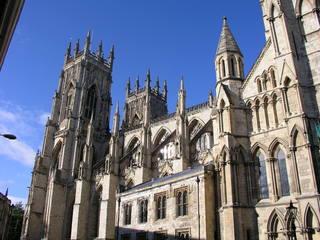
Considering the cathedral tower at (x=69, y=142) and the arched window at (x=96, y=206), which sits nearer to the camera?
the arched window at (x=96, y=206)

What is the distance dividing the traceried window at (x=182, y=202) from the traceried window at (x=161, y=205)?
1.32m

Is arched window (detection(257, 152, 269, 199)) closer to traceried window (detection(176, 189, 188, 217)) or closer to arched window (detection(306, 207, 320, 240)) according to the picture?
arched window (detection(306, 207, 320, 240))

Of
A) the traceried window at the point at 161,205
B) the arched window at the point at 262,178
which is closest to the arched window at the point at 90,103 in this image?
the traceried window at the point at 161,205

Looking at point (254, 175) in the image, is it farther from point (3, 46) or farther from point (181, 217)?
point (3, 46)

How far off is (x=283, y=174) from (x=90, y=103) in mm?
44301

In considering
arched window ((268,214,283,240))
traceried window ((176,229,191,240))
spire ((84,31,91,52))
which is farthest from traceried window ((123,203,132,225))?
spire ((84,31,91,52))

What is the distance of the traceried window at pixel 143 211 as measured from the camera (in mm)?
23156

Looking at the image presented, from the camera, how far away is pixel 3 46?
9.52 m

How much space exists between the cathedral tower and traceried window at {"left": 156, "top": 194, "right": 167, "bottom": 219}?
73.4ft

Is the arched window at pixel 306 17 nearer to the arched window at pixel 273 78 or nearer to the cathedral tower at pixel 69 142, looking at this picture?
the arched window at pixel 273 78

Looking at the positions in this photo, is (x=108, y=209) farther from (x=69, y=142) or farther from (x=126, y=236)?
(x=69, y=142)

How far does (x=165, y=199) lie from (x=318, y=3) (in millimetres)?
15395

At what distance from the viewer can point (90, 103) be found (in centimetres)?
5697

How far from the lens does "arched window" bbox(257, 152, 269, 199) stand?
17406 millimetres
